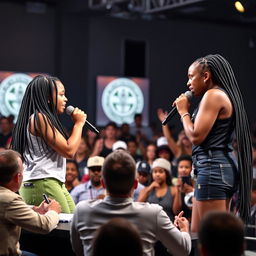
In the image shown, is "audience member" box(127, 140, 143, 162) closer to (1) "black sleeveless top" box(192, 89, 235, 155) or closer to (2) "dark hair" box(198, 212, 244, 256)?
(1) "black sleeveless top" box(192, 89, 235, 155)

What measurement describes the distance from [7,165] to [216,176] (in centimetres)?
98

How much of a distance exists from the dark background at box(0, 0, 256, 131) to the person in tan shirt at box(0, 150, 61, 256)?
8.77 m

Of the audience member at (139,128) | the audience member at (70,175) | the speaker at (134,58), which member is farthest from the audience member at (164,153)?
the speaker at (134,58)

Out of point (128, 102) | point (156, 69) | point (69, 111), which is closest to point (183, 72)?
point (156, 69)

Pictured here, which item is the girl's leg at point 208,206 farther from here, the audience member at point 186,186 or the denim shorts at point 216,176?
the audience member at point 186,186

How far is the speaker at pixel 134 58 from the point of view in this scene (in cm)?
1284

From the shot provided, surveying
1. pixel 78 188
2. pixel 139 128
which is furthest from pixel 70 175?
pixel 139 128

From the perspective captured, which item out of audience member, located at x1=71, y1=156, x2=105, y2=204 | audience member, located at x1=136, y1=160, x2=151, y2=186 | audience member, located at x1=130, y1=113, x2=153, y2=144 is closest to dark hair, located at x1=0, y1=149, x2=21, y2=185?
audience member, located at x1=71, y1=156, x2=105, y2=204

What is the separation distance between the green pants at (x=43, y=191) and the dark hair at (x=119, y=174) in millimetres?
1219

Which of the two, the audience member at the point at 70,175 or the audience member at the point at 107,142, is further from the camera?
the audience member at the point at 107,142

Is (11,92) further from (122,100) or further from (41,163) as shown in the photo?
(41,163)

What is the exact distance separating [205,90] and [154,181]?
2.77 meters

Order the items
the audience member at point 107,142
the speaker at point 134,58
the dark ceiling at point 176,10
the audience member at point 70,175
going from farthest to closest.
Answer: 1. the speaker at point 134,58
2. the dark ceiling at point 176,10
3. the audience member at point 107,142
4. the audience member at point 70,175

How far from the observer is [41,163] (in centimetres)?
363
